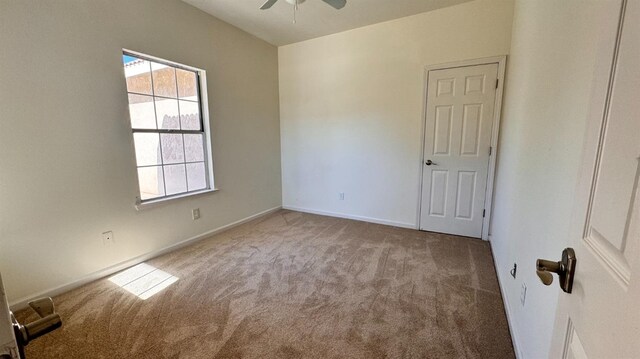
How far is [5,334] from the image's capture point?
46 cm

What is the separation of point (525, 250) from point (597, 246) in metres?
1.23

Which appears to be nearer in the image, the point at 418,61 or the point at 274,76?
the point at 418,61

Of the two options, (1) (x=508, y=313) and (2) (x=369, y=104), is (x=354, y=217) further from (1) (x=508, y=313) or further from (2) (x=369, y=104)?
(1) (x=508, y=313)

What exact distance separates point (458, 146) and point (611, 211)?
2941 millimetres

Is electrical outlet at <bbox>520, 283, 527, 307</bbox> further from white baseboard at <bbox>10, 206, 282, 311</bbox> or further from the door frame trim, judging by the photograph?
white baseboard at <bbox>10, 206, 282, 311</bbox>

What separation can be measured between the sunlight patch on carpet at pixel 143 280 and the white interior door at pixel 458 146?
300 centimetres

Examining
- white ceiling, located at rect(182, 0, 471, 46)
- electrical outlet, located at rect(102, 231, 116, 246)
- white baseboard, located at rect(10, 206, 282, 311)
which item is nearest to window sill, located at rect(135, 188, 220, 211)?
electrical outlet, located at rect(102, 231, 116, 246)

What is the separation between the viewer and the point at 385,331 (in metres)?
1.68

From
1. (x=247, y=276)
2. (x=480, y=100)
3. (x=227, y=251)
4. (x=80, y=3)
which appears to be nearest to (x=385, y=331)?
(x=247, y=276)

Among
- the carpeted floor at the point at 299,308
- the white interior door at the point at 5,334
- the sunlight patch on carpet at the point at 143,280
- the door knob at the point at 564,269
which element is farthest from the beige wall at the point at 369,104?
the white interior door at the point at 5,334

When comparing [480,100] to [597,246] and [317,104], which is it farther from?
[597,246]

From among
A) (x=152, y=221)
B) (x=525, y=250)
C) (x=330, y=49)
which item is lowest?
(x=152, y=221)

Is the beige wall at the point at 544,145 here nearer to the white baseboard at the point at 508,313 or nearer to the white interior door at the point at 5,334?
the white baseboard at the point at 508,313

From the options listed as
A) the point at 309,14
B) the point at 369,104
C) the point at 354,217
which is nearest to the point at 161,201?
the point at 354,217
